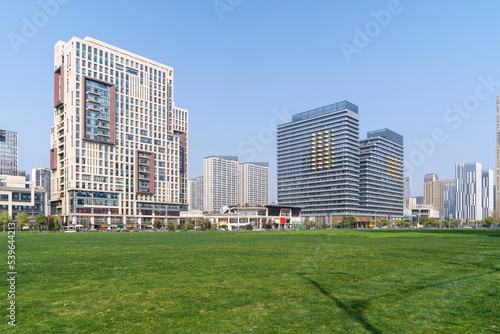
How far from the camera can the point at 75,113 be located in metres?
145

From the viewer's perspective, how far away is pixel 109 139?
155 meters

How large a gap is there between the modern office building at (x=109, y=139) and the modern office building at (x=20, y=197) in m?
8.43

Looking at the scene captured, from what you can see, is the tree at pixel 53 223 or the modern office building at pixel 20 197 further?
the modern office building at pixel 20 197

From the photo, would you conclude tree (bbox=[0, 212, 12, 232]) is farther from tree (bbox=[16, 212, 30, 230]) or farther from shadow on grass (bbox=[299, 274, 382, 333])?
shadow on grass (bbox=[299, 274, 382, 333])

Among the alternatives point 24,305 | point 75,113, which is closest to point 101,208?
point 75,113

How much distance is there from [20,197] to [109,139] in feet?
148

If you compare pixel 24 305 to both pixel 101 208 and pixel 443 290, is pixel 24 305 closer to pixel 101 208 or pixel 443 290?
pixel 443 290

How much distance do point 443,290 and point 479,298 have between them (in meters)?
1.38

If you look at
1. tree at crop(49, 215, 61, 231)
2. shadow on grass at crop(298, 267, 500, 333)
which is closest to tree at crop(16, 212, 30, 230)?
tree at crop(49, 215, 61, 231)

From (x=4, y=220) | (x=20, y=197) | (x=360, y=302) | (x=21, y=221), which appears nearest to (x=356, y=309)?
(x=360, y=302)

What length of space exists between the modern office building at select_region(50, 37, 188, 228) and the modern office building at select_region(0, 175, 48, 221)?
27.6ft

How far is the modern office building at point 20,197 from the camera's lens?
14725 centimetres

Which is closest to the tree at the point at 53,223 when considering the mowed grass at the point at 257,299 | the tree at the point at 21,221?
the tree at the point at 21,221

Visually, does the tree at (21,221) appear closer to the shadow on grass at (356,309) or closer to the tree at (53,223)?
the tree at (53,223)
